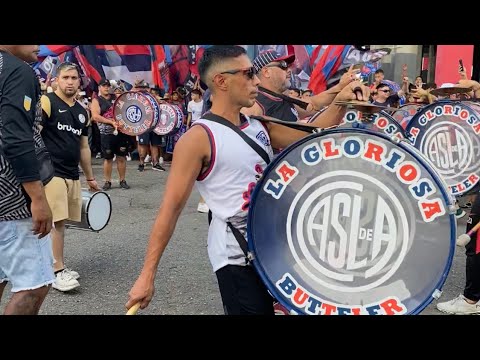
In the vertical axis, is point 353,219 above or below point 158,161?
above

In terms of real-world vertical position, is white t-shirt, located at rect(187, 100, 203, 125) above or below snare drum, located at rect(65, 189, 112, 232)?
above

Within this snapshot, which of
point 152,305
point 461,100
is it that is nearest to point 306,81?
point 461,100

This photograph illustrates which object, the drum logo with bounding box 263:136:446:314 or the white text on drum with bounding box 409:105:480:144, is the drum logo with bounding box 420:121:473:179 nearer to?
the white text on drum with bounding box 409:105:480:144

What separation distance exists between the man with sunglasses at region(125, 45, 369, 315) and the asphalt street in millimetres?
1635

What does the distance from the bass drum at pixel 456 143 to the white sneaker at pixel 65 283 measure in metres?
3.45

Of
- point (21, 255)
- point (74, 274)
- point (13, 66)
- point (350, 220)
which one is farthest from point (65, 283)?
point (350, 220)

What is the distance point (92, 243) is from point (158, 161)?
6597 mm

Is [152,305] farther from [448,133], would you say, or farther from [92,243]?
[448,133]

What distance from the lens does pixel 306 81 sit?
561 inches

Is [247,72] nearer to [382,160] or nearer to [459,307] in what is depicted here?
[382,160]

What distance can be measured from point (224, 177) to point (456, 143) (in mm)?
3583

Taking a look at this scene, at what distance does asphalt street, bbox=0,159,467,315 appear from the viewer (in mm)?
3834

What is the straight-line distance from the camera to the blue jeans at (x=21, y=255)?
100 inches

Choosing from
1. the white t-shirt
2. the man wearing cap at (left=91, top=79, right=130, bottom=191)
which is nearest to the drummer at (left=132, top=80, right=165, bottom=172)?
the white t-shirt
